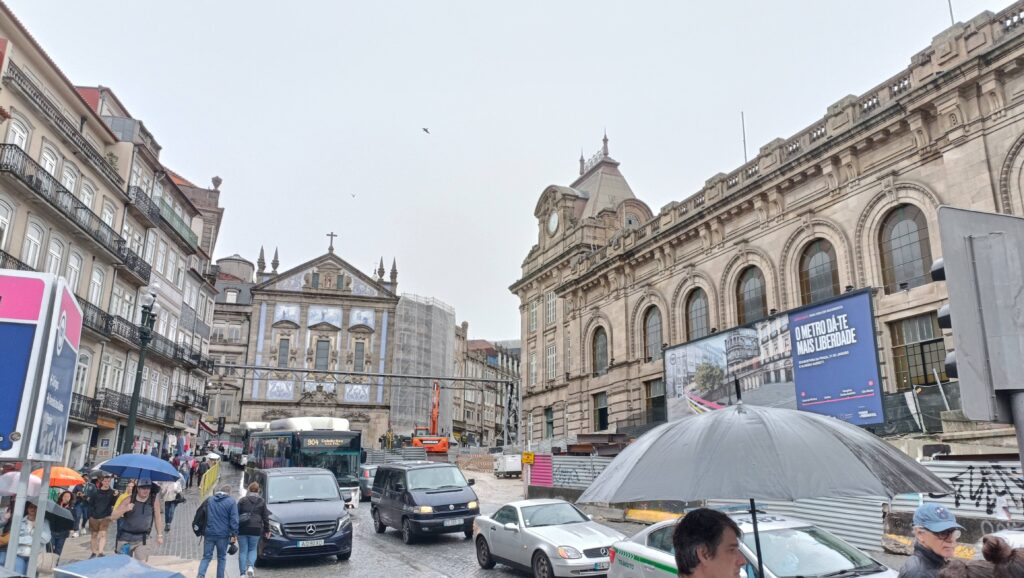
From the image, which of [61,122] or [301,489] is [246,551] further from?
[61,122]

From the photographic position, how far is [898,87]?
22297 mm

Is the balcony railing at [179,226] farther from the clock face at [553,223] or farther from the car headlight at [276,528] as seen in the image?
the car headlight at [276,528]

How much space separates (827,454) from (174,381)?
41322mm

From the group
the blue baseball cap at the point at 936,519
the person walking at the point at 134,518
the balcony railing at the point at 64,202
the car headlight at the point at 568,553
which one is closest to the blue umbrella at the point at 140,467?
the person walking at the point at 134,518

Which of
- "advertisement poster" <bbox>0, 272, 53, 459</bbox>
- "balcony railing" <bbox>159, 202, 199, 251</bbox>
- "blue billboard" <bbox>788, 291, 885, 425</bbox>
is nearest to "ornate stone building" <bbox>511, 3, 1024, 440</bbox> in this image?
"blue billboard" <bbox>788, 291, 885, 425</bbox>

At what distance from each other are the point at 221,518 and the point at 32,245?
1906 cm

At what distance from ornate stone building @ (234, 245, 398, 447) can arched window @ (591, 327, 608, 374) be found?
101 ft

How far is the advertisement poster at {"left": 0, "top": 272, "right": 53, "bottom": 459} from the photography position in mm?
4793

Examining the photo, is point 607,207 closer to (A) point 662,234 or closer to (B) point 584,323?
(B) point 584,323

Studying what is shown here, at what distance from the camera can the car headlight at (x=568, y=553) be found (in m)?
11.1

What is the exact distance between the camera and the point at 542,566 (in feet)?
38.0

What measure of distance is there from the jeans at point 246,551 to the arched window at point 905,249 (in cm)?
1997

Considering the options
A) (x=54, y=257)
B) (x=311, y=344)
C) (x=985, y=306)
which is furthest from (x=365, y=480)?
(x=311, y=344)

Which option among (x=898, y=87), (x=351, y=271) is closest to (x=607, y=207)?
(x=898, y=87)
